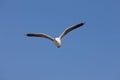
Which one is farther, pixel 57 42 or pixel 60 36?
pixel 60 36

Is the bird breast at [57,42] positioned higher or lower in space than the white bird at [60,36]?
lower

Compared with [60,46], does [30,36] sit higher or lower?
higher

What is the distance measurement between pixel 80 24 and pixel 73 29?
833 millimetres

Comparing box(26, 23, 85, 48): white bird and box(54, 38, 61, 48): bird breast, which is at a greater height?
box(26, 23, 85, 48): white bird

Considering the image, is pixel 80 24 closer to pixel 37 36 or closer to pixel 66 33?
pixel 66 33

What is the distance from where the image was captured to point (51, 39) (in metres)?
32.6

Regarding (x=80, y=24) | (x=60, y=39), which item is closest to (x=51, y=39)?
(x=60, y=39)

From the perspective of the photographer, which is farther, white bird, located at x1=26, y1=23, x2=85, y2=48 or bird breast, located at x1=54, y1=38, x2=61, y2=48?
white bird, located at x1=26, y1=23, x2=85, y2=48

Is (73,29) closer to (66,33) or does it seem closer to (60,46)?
(66,33)

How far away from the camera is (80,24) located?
112ft

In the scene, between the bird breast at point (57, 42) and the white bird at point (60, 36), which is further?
the white bird at point (60, 36)

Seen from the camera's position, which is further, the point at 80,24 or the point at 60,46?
the point at 80,24

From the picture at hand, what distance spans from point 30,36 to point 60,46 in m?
3.12

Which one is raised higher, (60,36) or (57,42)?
(60,36)
